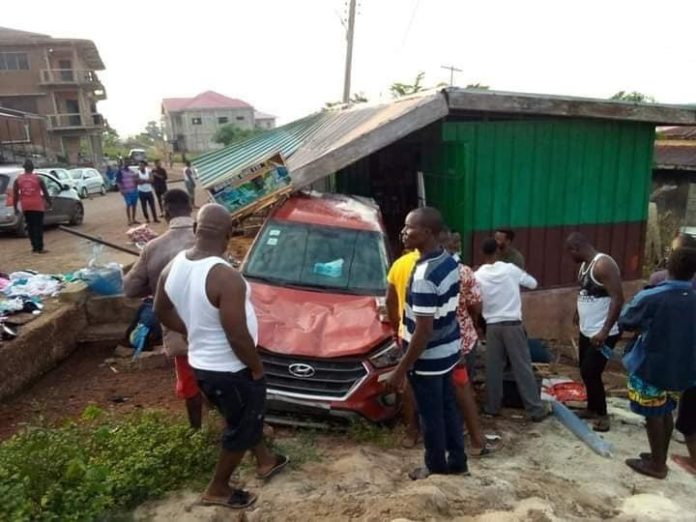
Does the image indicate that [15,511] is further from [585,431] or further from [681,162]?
[681,162]

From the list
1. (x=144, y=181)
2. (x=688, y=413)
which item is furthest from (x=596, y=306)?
(x=144, y=181)

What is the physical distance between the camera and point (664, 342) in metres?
3.91

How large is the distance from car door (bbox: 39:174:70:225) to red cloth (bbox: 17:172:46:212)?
379cm

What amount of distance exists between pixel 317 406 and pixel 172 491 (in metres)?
1.34

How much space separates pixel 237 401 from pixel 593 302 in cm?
317

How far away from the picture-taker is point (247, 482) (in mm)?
3627

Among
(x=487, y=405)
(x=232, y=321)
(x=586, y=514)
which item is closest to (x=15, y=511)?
(x=232, y=321)

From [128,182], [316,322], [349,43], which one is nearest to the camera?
[316,322]

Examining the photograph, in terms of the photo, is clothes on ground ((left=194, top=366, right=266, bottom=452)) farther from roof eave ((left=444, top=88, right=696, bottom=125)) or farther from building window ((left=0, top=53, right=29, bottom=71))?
building window ((left=0, top=53, right=29, bottom=71))

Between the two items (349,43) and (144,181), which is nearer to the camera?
(144,181)

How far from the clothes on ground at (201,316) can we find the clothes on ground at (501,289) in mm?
2561

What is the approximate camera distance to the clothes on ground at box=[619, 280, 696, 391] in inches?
153

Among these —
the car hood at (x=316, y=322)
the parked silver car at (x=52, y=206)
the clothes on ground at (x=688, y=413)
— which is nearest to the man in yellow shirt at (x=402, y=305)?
the car hood at (x=316, y=322)

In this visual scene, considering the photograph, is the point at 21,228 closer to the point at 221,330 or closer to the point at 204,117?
the point at 221,330
